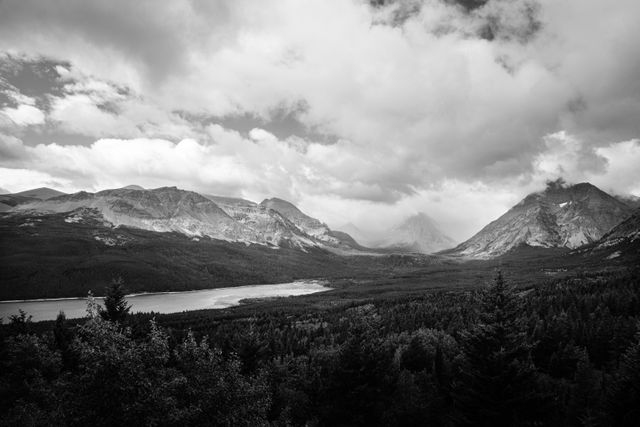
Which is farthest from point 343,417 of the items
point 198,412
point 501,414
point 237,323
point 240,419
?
point 237,323

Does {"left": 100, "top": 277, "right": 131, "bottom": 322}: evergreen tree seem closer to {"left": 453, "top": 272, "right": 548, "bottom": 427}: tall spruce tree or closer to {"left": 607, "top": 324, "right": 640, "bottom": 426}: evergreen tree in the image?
{"left": 453, "top": 272, "right": 548, "bottom": 427}: tall spruce tree

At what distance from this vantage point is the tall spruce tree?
102 feet

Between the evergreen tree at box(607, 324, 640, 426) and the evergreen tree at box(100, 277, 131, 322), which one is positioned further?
the evergreen tree at box(100, 277, 131, 322)

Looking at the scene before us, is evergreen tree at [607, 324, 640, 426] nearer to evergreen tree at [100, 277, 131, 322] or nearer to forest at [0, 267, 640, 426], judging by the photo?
forest at [0, 267, 640, 426]

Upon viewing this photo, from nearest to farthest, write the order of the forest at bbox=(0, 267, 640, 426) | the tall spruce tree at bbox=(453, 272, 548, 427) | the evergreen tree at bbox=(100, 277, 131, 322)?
the forest at bbox=(0, 267, 640, 426) → the tall spruce tree at bbox=(453, 272, 548, 427) → the evergreen tree at bbox=(100, 277, 131, 322)

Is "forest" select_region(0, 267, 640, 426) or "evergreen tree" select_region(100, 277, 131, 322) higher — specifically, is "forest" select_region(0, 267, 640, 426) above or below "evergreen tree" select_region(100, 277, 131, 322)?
below

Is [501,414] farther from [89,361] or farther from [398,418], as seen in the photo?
[89,361]

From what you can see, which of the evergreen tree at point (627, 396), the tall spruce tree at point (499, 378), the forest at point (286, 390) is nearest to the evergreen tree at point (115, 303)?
the forest at point (286, 390)

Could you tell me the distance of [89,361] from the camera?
1906cm

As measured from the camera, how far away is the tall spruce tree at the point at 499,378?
31.2m

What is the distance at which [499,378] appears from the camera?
102 feet

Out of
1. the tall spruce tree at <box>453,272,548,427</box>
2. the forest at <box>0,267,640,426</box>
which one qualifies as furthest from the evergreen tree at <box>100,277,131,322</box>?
the tall spruce tree at <box>453,272,548,427</box>

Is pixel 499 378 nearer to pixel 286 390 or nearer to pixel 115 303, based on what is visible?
pixel 286 390

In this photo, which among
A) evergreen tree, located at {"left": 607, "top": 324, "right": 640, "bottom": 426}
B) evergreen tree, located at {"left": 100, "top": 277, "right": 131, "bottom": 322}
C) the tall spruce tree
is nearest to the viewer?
evergreen tree, located at {"left": 607, "top": 324, "right": 640, "bottom": 426}
